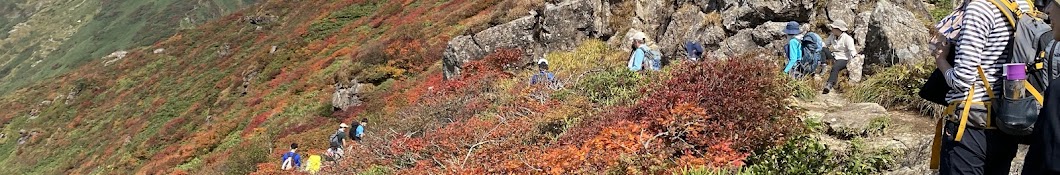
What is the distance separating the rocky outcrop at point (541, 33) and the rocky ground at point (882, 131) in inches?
421

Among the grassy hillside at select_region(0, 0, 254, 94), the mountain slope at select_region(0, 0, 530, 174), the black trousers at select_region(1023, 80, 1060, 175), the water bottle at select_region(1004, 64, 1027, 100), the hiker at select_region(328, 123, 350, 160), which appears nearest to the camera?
the black trousers at select_region(1023, 80, 1060, 175)

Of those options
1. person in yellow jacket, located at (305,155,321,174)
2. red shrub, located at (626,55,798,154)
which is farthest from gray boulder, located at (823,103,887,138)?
person in yellow jacket, located at (305,155,321,174)

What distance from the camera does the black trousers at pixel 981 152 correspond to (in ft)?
9.87

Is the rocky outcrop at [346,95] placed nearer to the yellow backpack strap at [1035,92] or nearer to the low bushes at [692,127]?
the low bushes at [692,127]

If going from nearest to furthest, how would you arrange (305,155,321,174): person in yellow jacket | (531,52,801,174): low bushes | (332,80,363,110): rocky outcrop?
(531,52,801,174): low bushes, (305,155,321,174): person in yellow jacket, (332,80,363,110): rocky outcrop

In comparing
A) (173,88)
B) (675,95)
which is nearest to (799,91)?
(675,95)

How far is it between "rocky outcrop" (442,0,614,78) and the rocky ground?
10.7 meters

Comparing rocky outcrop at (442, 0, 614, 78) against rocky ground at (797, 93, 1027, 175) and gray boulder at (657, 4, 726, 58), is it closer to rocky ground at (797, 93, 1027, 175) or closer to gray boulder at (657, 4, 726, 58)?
gray boulder at (657, 4, 726, 58)

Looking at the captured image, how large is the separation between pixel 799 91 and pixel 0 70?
121m

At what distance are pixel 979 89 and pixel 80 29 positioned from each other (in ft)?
414

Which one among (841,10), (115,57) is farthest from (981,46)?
(115,57)

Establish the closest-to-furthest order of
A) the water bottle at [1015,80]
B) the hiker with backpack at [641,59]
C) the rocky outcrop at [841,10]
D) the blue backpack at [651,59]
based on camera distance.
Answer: the water bottle at [1015,80]
the hiker with backpack at [641,59]
the blue backpack at [651,59]
the rocky outcrop at [841,10]


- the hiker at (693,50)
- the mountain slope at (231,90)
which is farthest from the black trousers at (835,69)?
the mountain slope at (231,90)

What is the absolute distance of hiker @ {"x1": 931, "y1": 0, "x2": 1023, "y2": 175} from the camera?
9.90ft
